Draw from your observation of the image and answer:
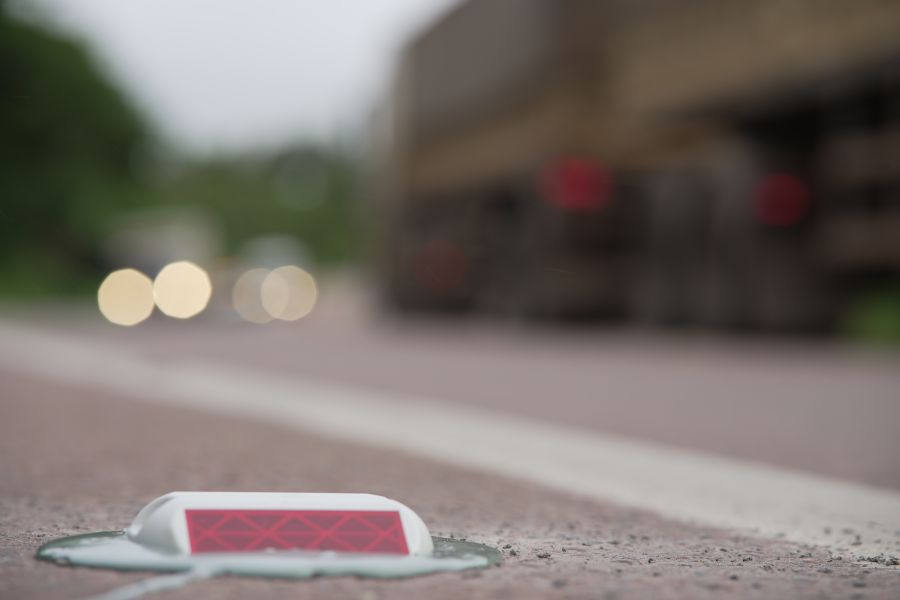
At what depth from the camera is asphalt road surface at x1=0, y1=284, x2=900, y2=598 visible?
268 centimetres

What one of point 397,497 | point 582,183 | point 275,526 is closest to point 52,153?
point 582,183

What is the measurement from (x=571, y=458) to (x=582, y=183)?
15292 mm

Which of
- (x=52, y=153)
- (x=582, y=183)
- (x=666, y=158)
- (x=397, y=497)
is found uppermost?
(x=52, y=153)

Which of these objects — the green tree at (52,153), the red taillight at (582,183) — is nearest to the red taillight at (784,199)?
the red taillight at (582,183)

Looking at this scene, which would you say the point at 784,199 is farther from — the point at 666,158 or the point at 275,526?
the point at 275,526

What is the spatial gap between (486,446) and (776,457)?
1.23m

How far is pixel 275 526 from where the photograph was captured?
2.73m

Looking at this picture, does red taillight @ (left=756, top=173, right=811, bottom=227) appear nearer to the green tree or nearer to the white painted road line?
the white painted road line

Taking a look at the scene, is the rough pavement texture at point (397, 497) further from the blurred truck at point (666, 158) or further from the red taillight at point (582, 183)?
the red taillight at point (582, 183)

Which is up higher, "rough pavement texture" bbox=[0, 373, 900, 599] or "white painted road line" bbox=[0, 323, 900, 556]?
"white painted road line" bbox=[0, 323, 900, 556]

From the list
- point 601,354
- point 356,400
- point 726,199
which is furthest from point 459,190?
point 356,400

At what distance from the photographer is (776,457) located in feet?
17.4

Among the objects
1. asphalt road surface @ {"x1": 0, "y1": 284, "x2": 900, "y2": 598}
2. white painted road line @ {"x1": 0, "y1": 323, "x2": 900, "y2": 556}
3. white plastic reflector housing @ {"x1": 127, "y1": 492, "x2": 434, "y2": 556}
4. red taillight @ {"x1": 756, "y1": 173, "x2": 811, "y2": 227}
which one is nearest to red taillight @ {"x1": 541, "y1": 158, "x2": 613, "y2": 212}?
red taillight @ {"x1": 756, "y1": 173, "x2": 811, "y2": 227}

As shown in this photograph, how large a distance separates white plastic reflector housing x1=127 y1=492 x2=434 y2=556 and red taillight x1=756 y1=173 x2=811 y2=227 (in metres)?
→ 13.9
